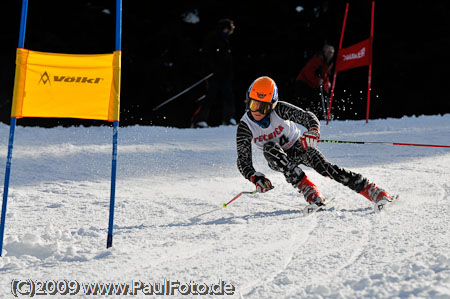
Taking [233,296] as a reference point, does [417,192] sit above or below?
above

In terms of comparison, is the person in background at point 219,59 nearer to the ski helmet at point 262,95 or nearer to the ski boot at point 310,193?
the ski helmet at point 262,95

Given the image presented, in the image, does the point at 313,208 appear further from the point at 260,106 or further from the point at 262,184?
the point at 260,106

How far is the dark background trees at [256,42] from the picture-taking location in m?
13.8

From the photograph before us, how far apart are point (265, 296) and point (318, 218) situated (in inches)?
62.3

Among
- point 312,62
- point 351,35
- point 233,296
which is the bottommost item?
point 233,296

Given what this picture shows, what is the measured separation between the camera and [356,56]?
984cm

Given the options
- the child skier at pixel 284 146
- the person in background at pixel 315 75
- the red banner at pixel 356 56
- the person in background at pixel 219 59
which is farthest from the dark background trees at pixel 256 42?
the child skier at pixel 284 146

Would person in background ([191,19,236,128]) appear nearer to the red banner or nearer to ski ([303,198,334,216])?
the red banner

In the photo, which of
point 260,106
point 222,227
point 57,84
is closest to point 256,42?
point 260,106

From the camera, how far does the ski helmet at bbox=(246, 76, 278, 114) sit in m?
4.45

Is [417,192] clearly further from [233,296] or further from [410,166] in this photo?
[233,296]

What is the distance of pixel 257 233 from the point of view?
3648mm

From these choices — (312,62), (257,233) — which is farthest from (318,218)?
(312,62)

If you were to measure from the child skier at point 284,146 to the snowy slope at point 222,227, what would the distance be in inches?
8.6
